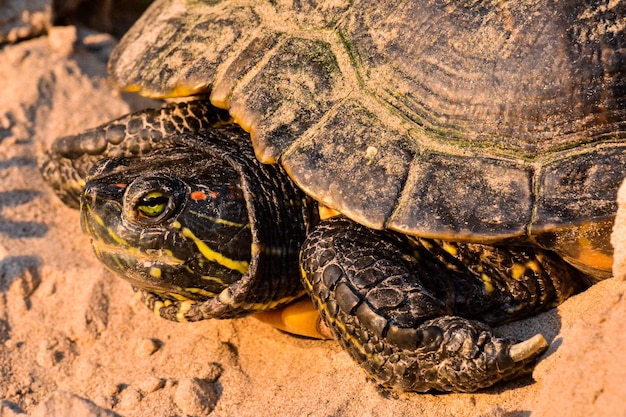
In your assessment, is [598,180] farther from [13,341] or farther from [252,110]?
[13,341]

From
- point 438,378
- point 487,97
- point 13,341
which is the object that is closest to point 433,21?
point 487,97

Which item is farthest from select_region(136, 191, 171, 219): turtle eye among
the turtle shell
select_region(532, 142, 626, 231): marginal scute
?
select_region(532, 142, 626, 231): marginal scute

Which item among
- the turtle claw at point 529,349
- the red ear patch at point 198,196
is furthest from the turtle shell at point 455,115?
the turtle claw at point 529,349

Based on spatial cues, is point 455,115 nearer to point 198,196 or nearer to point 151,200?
point 198,196

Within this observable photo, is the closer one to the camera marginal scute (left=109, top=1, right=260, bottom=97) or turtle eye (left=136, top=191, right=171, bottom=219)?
turtle eye (left=136, top=191, right=171, bottom=219)

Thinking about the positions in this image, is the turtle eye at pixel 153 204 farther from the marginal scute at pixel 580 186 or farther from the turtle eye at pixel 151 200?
the marginal scute at pixel 580 186

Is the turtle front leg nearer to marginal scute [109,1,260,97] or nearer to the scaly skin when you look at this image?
the scaly skin
